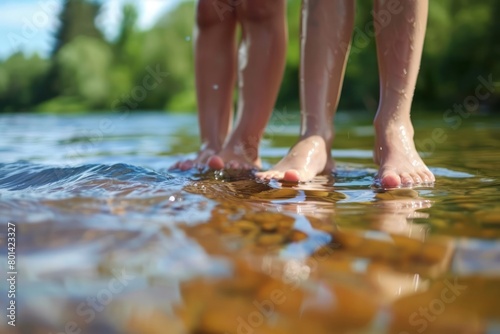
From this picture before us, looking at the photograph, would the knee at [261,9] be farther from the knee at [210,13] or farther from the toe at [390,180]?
the toe at [390,180]

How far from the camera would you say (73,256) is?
922mm

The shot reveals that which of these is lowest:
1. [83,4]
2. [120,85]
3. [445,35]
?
[120,85]

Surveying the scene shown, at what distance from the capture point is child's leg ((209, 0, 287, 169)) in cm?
236

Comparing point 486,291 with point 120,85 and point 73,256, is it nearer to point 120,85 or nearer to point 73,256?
point 73,256

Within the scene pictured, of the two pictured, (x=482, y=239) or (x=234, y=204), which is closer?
(x=482, y=239)

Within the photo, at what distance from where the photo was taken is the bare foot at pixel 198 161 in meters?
2.35

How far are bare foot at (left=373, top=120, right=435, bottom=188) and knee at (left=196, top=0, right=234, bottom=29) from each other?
2.73 ft

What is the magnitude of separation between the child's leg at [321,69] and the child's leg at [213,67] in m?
0.50

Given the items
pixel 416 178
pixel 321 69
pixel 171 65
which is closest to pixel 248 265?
pixel 416 178

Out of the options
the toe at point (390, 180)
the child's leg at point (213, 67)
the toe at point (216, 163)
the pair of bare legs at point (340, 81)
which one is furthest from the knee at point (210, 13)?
the toe at point (390, 180)

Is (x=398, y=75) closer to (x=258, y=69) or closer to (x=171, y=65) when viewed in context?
(x=258, y=69)

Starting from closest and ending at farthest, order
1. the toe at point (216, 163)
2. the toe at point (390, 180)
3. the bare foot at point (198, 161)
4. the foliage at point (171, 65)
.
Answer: the toe at point (390, 180) → the toe at point (216, 163) → the bare foot at point (198, 161) → the foliage at point (171, 65)

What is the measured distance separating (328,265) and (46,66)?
3453cm

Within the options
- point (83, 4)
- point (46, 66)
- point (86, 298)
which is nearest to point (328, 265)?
point (86, 298)
